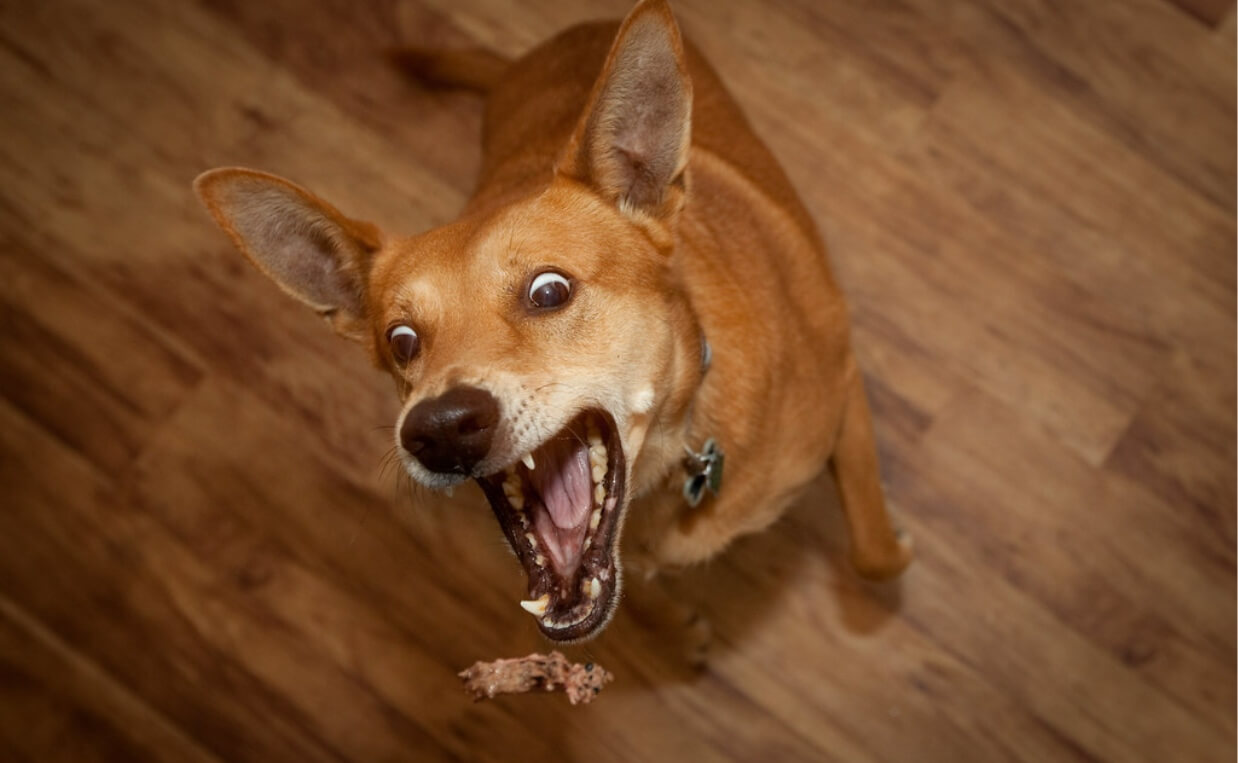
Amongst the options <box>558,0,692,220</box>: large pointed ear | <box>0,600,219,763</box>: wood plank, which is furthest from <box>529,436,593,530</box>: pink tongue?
<box>0,600,219,763</box>: wood plank

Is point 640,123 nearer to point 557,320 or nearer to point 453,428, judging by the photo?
point 557,320

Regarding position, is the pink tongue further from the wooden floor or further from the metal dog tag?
the wooden floor

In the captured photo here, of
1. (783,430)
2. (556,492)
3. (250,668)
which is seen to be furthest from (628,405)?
(250,668)

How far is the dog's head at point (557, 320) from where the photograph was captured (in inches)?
63.4

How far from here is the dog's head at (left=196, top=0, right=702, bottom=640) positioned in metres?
1.61

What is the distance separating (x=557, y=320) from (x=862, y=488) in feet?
3.90

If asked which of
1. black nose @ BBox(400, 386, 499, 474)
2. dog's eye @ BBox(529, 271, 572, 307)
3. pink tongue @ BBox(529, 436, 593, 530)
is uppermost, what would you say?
dog's eye @ BBox(529, 271, 572, 307)

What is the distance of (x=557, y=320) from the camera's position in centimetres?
174

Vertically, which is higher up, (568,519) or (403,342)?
(403,342)

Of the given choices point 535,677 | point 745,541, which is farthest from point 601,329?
point 745,541

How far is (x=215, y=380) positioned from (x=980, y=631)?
2.55 meters

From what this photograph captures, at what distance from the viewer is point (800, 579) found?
2779 millimetres

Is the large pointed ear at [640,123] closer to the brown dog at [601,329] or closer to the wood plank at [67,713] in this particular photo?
the brown dog at [601,329]

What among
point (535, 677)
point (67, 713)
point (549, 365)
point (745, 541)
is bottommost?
point (67, 713)
